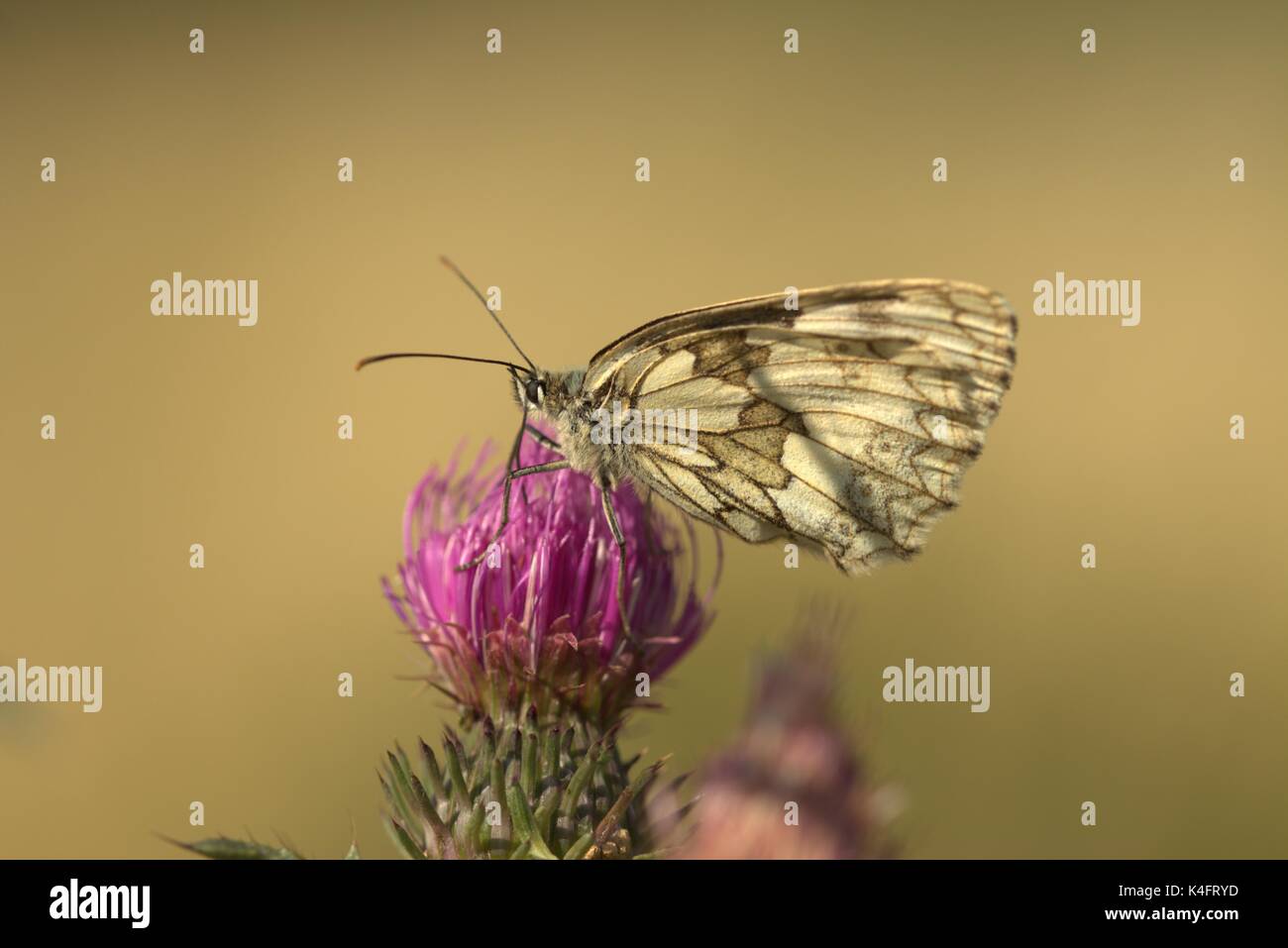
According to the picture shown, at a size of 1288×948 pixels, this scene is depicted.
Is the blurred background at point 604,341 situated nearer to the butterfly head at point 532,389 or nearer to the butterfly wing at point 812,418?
the butterfly wing at point 812,418

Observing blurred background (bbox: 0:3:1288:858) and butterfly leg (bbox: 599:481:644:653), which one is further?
blurred background (bbox: 0:3:1288:858)

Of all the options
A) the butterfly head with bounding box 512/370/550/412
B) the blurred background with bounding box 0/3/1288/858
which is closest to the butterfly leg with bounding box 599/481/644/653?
the butterfly head with bounding box 512/370/550/412

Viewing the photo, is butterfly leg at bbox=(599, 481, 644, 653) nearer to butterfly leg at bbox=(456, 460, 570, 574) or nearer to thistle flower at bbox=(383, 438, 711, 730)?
thistle flower at bbox=(383, 438, 711, 730)

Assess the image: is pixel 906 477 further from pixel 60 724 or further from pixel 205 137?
pixel 205 137

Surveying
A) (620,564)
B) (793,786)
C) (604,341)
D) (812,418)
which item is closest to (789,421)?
(812,418)

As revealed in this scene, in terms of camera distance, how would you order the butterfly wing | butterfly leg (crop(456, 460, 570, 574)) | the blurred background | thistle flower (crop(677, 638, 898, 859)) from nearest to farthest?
1. thistle flower (crop(677, 638, 898, 859))
2. butterfly leg (crop(456, 460, 570, 574))
3. the butterfly wing
4. the blurred background

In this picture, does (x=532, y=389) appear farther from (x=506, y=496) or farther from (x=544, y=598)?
(x=544, y=598)

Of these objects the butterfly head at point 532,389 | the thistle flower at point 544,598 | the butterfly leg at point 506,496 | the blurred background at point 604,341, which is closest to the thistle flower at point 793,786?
the thistle flower at point 544,598
